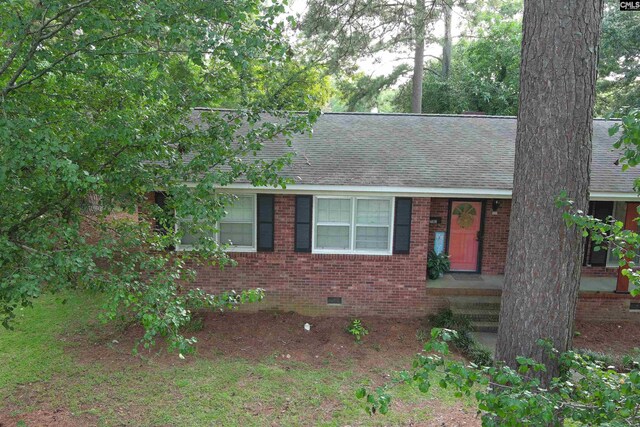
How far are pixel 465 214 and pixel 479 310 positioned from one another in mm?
2424

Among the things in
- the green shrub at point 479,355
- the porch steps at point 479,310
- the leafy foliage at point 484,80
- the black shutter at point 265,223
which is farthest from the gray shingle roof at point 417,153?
the leafy foliage at point 484,80

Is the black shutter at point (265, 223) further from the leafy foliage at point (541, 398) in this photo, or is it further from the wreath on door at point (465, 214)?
the leafy foliage at point (541, 398)

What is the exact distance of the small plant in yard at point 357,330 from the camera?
27.3ft

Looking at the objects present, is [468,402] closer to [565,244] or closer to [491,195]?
[565,244]

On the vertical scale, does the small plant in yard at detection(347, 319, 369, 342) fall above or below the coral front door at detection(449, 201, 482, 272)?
below

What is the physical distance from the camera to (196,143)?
504 cm

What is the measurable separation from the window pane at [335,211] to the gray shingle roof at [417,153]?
24.5 inches

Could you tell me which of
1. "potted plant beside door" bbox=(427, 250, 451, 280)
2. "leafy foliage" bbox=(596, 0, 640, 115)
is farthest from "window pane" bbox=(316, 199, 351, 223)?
"leafy foliage" bbox=(596, 0, 640, 115)

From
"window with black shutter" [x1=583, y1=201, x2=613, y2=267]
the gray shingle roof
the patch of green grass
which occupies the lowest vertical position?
the patch of green grass

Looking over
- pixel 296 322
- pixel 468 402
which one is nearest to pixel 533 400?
pixel 468 402

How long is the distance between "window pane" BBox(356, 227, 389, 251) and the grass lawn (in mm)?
1761

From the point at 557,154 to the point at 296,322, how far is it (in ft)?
20.3

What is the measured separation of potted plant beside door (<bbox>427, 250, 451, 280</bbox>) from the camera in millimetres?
9836

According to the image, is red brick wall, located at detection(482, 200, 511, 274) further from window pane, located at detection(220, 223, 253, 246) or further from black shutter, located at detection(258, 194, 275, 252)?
window pane, located at detection(220, 223, 253, 246)
